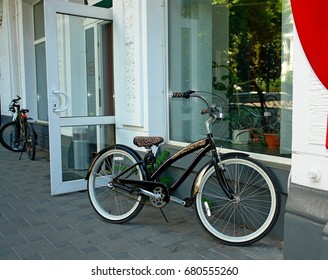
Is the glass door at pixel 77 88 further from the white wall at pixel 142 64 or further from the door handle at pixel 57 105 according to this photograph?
the white wall at pixel 142 64

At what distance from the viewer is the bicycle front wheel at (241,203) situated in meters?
2.97

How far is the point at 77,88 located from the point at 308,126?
3327mm

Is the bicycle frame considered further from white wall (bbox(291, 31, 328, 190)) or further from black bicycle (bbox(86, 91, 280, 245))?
white wall (bbox(291, 31, 328, 190))

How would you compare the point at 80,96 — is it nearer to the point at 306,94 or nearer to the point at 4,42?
the point at 306,94

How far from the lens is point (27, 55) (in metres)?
8.91

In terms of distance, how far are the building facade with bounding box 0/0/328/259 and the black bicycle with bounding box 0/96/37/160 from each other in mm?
2594

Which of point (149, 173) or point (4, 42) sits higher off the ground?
point (4, 42)

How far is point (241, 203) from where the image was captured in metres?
3.50

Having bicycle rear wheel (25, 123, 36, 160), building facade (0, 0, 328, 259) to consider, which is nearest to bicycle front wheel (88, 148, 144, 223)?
building facade (0, 0, 328, 259)

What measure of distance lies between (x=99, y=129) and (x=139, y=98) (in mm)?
780

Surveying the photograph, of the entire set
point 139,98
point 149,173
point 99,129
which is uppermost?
point 139,98

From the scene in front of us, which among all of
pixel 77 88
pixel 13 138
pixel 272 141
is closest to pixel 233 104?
pixel 272 141

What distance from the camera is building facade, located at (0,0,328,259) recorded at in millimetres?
4223
